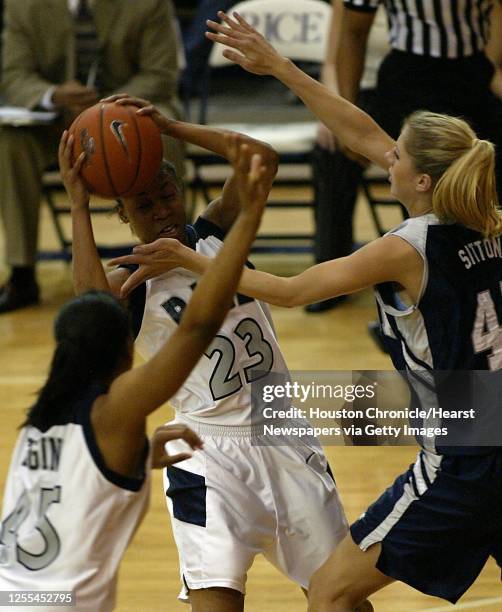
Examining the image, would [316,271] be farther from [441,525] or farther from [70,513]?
[70,513]

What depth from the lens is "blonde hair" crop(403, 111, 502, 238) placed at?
299 cm

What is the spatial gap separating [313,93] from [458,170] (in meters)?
0.78

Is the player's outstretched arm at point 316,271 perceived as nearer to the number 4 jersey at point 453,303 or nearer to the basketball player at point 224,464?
the number 4 jersey at point 453,303

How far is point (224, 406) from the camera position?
3400mm

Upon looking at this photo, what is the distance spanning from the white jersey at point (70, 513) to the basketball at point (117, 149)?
2.62 ft

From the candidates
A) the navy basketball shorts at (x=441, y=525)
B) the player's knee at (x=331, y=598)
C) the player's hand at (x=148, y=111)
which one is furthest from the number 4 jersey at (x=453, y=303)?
the player's hand at (x=148, y=111)

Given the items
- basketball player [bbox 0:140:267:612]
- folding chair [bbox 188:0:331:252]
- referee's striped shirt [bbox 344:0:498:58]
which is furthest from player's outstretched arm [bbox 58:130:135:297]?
folding chair [bbox 188:0:331:252]

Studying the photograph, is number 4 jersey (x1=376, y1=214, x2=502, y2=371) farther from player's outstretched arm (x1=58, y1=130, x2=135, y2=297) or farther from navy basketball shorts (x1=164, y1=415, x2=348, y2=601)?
player's outstretched arm (x1=58, y1=130, x2=135, y2=297)

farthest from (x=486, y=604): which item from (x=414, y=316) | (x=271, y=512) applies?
(x=414, y=316)

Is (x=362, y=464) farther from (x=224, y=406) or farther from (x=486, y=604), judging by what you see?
(x=224, y=406)

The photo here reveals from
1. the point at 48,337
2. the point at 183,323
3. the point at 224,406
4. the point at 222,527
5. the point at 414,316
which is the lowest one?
the point at 48,337

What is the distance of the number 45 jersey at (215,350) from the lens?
339 cm

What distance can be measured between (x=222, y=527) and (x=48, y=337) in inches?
145

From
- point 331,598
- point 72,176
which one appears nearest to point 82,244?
point 72,176
